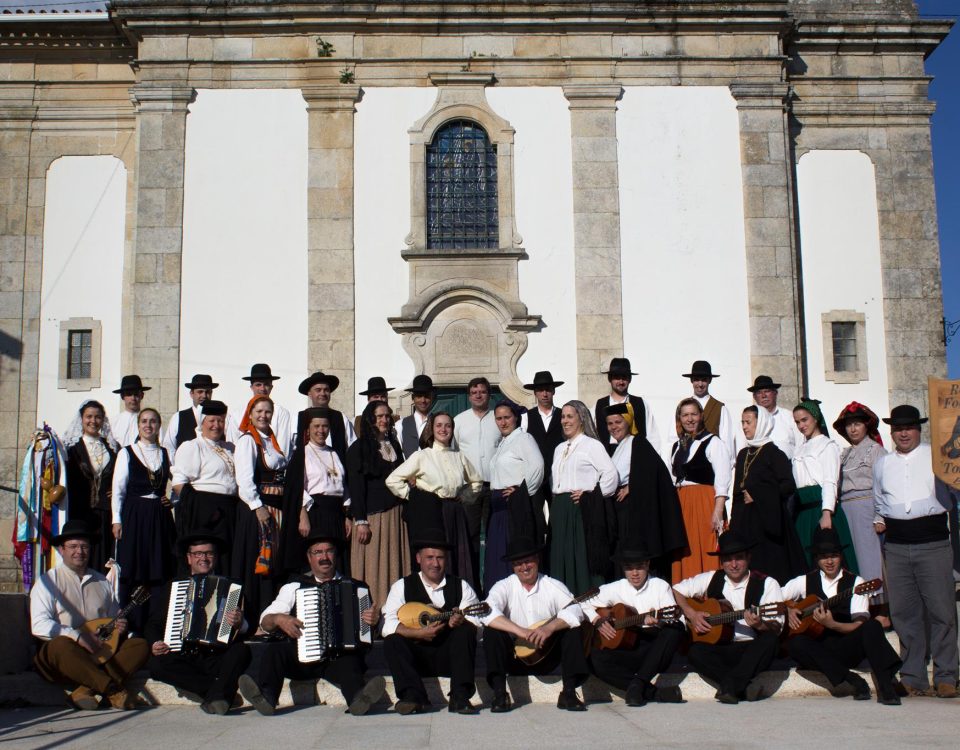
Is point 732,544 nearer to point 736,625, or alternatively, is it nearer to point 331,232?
point 736,625

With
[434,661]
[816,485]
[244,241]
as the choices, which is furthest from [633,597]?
[244,241]

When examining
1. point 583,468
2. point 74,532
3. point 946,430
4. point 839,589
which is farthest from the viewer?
point 583,468

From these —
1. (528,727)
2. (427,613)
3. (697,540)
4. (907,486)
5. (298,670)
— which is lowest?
(528,727)

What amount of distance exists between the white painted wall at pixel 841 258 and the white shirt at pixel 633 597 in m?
7.69

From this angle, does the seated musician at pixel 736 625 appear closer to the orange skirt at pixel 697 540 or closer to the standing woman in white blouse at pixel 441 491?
the orange skirt at pixel 697 540

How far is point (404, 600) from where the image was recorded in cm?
766

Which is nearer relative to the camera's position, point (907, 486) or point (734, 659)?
point (734, 659)

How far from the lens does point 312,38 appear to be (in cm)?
1489

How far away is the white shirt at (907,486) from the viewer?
26.8ft

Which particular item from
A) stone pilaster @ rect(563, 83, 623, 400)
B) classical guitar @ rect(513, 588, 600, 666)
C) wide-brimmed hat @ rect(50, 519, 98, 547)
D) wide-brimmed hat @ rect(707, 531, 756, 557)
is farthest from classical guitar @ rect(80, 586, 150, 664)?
stone pilaster @ rect(563, 83, 623, 400)

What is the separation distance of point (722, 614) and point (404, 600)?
6.64 ft

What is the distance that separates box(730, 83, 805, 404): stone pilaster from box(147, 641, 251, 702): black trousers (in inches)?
335

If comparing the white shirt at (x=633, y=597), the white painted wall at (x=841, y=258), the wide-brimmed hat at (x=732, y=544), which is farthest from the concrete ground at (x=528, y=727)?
the white painted wall at (x=841, y=258)

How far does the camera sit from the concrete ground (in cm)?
614
